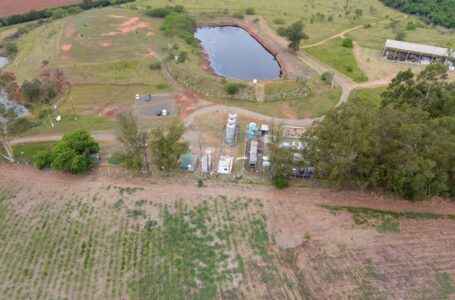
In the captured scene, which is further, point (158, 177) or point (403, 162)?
point (158, 177)

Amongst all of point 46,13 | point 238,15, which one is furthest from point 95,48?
point 238,15

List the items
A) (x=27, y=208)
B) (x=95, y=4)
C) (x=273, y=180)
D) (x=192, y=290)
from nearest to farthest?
(x=192, y=290) < (x=27, y=208) < (x=273, y=180) < (x=95, y=4)

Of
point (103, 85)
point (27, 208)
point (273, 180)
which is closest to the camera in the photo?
point (27, 208)

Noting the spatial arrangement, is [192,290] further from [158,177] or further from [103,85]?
[103,85]

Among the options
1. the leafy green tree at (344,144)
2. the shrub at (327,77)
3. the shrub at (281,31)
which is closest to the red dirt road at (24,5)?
the shrub at (281,31)

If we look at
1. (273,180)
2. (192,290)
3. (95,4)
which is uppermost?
(95,4)

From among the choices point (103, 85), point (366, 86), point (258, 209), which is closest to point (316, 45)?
point (366, 86)

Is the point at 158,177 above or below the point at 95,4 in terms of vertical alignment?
below
